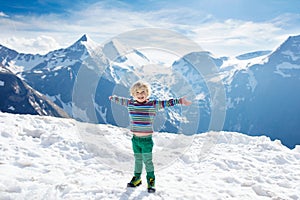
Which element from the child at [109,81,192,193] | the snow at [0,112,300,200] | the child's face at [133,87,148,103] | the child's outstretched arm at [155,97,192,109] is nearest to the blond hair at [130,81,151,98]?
the child's face at [133,87,148,103]

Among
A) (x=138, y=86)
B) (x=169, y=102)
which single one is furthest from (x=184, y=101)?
(x=138, y=86)

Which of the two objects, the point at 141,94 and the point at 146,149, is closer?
the point at 141,94

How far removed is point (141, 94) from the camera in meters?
8.26

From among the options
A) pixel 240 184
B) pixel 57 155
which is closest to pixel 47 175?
pixel 57 155

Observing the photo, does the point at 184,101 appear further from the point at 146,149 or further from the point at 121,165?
the point at 121,165

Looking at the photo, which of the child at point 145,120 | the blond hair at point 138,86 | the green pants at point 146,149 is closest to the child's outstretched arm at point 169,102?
the child at point 145,120

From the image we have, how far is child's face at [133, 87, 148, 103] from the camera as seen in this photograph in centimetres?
820

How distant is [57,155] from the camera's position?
455 inches

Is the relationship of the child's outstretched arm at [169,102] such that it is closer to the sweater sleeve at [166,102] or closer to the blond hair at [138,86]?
the sweater sleeve at [166,102]

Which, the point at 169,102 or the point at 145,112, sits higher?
the point at 169,102

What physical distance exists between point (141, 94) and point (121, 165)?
470 cm

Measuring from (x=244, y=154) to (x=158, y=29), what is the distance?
25.4 feet

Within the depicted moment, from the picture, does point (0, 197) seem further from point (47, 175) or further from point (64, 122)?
point (64, 122)

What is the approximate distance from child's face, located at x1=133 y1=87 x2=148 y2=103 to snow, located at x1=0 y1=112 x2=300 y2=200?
2754 millimetres
